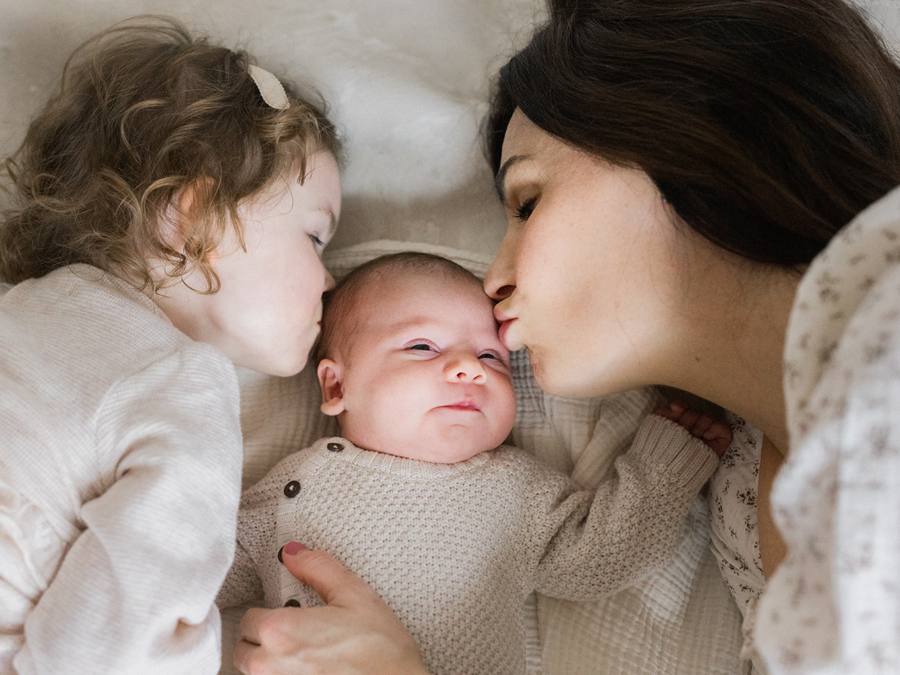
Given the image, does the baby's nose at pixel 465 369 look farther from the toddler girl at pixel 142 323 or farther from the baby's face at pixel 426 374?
the toddler girl at pixel 142 323

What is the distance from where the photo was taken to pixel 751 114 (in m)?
0.92

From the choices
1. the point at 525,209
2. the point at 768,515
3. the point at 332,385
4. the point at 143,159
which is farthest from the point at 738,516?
the point at 143,159

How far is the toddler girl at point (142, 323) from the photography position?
927 millimetres

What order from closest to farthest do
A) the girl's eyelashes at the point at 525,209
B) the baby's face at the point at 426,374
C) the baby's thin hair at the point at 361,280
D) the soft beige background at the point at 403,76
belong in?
the girl's eyelashes at the point at 525,209
the baby's face at the point at 426,374
the baby's thin hair at the point at 361,280
the soft beige background at the point at 403,76

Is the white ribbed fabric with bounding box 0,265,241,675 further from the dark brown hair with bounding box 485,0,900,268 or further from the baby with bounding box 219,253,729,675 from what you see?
the dark brown hair with bounding box 485,0,900,268

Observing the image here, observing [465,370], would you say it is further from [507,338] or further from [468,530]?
[468,530]

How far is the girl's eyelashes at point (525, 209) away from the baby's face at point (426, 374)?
0.75 ft

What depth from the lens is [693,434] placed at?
135 centimetres

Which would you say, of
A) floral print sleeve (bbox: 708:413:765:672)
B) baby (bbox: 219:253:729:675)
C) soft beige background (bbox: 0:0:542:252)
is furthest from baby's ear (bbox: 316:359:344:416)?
floral print sleeve (bbox: 708:413:765:672)

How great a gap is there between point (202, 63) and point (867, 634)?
1.32m

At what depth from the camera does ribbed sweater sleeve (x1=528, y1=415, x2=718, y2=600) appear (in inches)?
50.3

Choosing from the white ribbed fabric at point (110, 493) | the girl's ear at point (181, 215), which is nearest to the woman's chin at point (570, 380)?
the white ribbed fabric at point (110, 493)

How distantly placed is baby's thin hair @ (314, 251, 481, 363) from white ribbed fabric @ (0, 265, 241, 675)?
0.30 m

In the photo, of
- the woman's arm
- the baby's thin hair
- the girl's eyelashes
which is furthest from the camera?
the baby's thin hair
